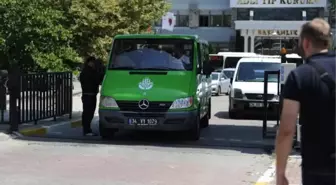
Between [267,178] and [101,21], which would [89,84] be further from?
[101,21]

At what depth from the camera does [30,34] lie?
12898 millimetres

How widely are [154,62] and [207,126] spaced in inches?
131

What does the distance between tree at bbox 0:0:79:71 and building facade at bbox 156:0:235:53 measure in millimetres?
41921

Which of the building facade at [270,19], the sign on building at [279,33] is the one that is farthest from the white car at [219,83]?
the sign on building at [279,33]

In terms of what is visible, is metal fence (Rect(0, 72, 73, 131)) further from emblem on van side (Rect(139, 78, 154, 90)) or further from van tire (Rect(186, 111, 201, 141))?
van tire (Rect(186, 111, 201, 141))

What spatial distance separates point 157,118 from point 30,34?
4.29 meters

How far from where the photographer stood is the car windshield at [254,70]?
16.7m

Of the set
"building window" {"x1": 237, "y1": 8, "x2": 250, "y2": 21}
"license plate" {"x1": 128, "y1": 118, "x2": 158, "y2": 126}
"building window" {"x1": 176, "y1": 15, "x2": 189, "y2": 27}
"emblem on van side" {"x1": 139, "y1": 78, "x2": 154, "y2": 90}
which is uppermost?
"building window" {"x1": 237, "y1": 8, "x2": 250, "y2": 21}

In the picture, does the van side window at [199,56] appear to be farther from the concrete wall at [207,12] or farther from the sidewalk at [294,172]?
the concrete wall at [207,12]

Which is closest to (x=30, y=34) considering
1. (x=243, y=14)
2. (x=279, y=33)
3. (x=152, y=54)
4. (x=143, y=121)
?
(x=152, y=54)

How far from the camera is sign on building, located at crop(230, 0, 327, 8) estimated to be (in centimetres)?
5053

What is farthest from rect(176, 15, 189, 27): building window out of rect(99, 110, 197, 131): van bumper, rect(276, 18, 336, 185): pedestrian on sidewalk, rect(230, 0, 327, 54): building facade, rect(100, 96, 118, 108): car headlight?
rect(276, 18, 336, 185): pedestrian on sidewalk

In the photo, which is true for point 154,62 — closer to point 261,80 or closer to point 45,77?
point 45,77

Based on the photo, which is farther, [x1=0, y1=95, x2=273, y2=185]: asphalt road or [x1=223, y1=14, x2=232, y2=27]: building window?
[x1=223, y1=14, x2=232, y2=27]: building window
